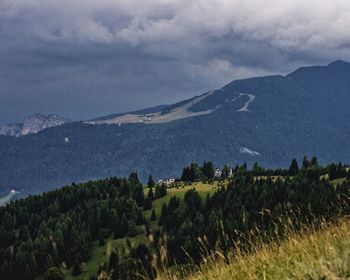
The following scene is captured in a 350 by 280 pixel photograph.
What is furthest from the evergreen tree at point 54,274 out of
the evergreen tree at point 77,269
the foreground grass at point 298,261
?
the foreground grass at point 298,261

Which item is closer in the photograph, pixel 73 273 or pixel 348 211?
pixel 348 211

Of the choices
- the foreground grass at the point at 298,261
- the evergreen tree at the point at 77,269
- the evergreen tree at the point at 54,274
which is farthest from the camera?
the evergreen tree at the point at 77,269

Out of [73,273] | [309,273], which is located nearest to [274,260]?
[309,273]

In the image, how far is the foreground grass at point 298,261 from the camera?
8820 mm

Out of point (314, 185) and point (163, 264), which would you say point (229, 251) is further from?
point (314, 185)

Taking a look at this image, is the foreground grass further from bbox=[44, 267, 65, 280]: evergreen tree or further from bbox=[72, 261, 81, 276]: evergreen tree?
bbox=[72, 261, 81, 276]: evergreen tree

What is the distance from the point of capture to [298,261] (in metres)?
10.2

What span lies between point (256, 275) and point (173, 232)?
19076cm

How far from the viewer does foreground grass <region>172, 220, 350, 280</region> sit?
8820mm

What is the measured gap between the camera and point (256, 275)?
397 inches

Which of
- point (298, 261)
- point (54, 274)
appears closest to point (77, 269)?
point (54, 274)

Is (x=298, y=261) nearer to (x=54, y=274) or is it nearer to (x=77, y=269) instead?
(x=54, y=274)

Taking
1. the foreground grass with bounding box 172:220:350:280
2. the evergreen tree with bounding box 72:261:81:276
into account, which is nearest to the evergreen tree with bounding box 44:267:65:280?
the evergreen tree with bounding box 72:261:81:276

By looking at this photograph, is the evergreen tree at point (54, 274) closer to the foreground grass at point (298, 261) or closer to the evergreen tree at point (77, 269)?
the evergreen tree at point (77, 269)
